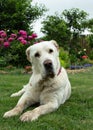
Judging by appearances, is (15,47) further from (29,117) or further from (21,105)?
(29,117)

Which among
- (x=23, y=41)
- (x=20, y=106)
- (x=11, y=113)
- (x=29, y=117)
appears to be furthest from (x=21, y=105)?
(x=23, y=41)

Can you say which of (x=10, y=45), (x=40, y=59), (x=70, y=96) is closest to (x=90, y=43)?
(x=10, y=45)

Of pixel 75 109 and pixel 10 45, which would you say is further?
pixel 10 45

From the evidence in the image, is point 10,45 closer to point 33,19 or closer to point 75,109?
point 33,19

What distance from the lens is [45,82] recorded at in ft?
16.7

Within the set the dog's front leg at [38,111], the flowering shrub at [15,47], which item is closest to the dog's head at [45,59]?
the dog's front leg at [38,111]

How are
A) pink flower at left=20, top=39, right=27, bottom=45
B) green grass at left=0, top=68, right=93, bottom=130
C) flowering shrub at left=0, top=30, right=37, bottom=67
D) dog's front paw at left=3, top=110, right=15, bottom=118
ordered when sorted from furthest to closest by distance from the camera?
flowering shrub at left=0, top=30, right=37, bottom=67 → pink flower at left=20, top=39, right=27, bottom=45 → dog's front paw at left=3, top=110, right=15, bottom=118 → green grass at left=0, top=68, right=93, bottom=130

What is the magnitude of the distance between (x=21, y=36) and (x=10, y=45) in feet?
→ 1.73

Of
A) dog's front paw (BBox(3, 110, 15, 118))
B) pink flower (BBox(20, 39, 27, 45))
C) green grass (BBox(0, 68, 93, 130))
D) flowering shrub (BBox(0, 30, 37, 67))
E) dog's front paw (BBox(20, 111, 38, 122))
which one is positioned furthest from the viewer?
flowering shrub (BBox(0, 30, 37, 67))

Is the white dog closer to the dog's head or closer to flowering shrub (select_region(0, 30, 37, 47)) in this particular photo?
the dog's head

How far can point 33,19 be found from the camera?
46.8 feet

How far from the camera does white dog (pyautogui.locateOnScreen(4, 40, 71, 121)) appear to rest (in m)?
4.75

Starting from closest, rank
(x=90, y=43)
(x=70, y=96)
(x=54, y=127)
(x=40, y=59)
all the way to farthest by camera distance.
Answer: (x=54, y=127) → (x=40, y=59) → (x=70, y=96) → (x=90, y=43)

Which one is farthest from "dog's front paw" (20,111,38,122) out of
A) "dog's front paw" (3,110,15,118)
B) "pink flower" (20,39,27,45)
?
"pink flower" (20,39,27,45)
